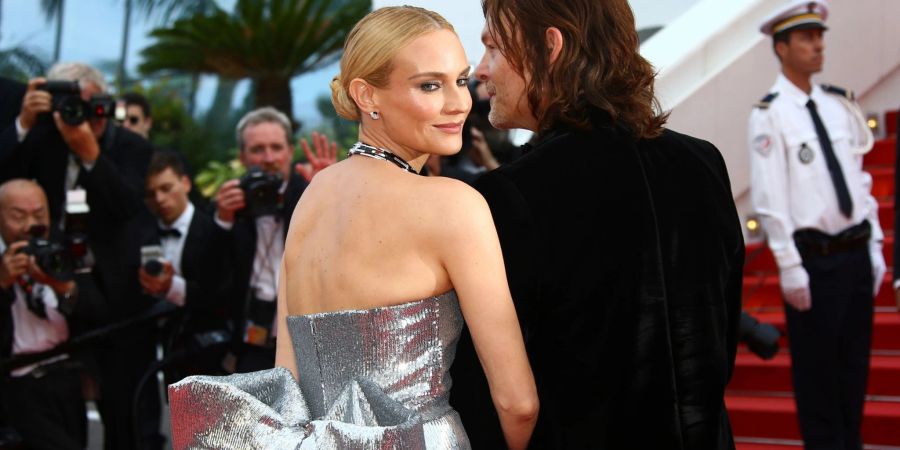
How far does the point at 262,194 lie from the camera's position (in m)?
4.75

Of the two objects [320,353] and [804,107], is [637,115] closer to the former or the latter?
[320,353]

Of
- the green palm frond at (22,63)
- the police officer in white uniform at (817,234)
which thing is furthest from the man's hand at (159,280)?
the green palm frond at (22,63)

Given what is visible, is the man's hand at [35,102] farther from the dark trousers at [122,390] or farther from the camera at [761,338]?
the camera at [761,338]

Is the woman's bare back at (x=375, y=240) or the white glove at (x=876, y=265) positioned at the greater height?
the woman's bare back at (x=375, y=240)

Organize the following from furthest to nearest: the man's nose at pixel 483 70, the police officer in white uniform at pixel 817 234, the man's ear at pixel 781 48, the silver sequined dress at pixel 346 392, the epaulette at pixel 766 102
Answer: the man's ear at pixel 781 48 < the epaulette at pixel 766 102 < the police officer in white uniform at pixel 817 234 < the man's nose at pixel 483 70 < the silver sequined dress at pixel 346 392

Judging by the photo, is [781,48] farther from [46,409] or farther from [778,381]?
[46,409]

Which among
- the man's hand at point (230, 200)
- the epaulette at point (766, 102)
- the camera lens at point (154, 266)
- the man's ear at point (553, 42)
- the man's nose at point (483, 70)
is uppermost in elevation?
the man's ear at point (553, 42)

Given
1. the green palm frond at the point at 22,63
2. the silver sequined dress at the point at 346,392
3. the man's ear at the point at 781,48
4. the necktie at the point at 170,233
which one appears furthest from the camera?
the green palm frond at the point at 22,63

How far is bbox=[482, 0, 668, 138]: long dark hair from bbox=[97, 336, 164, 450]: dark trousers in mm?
3339

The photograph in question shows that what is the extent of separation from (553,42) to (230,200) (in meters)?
2.71

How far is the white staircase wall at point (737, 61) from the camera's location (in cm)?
629

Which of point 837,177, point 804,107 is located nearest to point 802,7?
point 804,107

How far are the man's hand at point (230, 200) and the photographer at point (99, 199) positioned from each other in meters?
0.63

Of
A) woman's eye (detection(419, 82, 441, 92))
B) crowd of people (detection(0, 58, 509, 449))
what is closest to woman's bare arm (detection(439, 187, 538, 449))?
woman's eye (detection(419, 82, 441, 92))
